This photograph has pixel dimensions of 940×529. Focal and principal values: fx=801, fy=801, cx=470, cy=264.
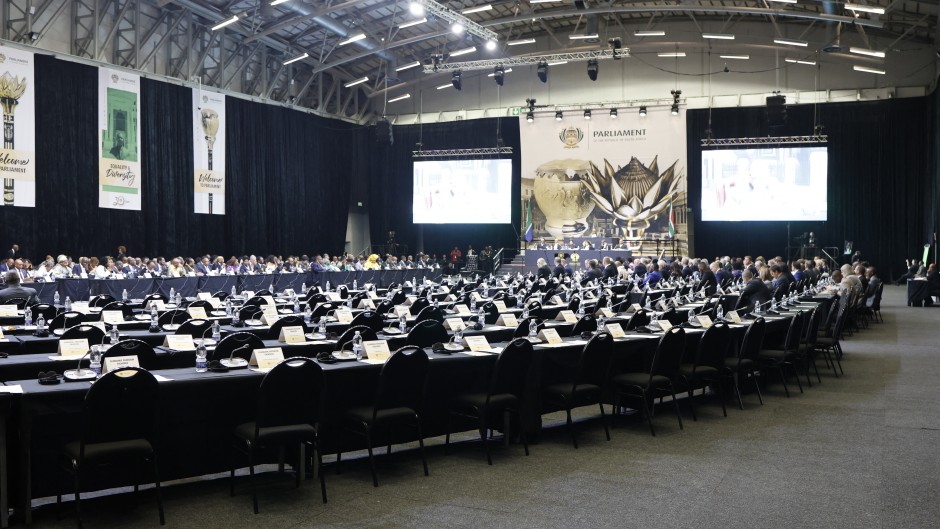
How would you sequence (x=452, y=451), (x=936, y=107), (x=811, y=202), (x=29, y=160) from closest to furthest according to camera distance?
(x=452, y=451) → (x=29, y=160) → (x=936, y=107) → (x=811, y=202)

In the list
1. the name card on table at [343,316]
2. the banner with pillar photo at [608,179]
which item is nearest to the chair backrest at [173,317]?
the name card on table at [343,316]

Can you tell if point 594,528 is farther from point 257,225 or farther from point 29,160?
point 257,225

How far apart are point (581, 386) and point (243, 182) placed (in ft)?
72.0

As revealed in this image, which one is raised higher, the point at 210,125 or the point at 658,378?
the point at 210,125

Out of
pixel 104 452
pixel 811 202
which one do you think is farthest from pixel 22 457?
pixel 811 202

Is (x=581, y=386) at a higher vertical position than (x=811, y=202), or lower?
lower

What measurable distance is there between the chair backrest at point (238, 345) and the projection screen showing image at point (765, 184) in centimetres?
2275

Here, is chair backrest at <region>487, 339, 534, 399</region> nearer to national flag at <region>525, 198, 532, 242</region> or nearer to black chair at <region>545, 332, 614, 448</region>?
black chair at <region>545, 332, 614, 448</region>

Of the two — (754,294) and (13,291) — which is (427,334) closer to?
(754,294)

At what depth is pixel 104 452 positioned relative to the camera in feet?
14.2

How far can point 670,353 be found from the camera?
728cm

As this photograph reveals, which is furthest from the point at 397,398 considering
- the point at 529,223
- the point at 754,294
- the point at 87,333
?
the point at 529,223

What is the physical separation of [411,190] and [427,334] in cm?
2511

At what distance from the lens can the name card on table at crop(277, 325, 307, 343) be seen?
7004 millimetres
